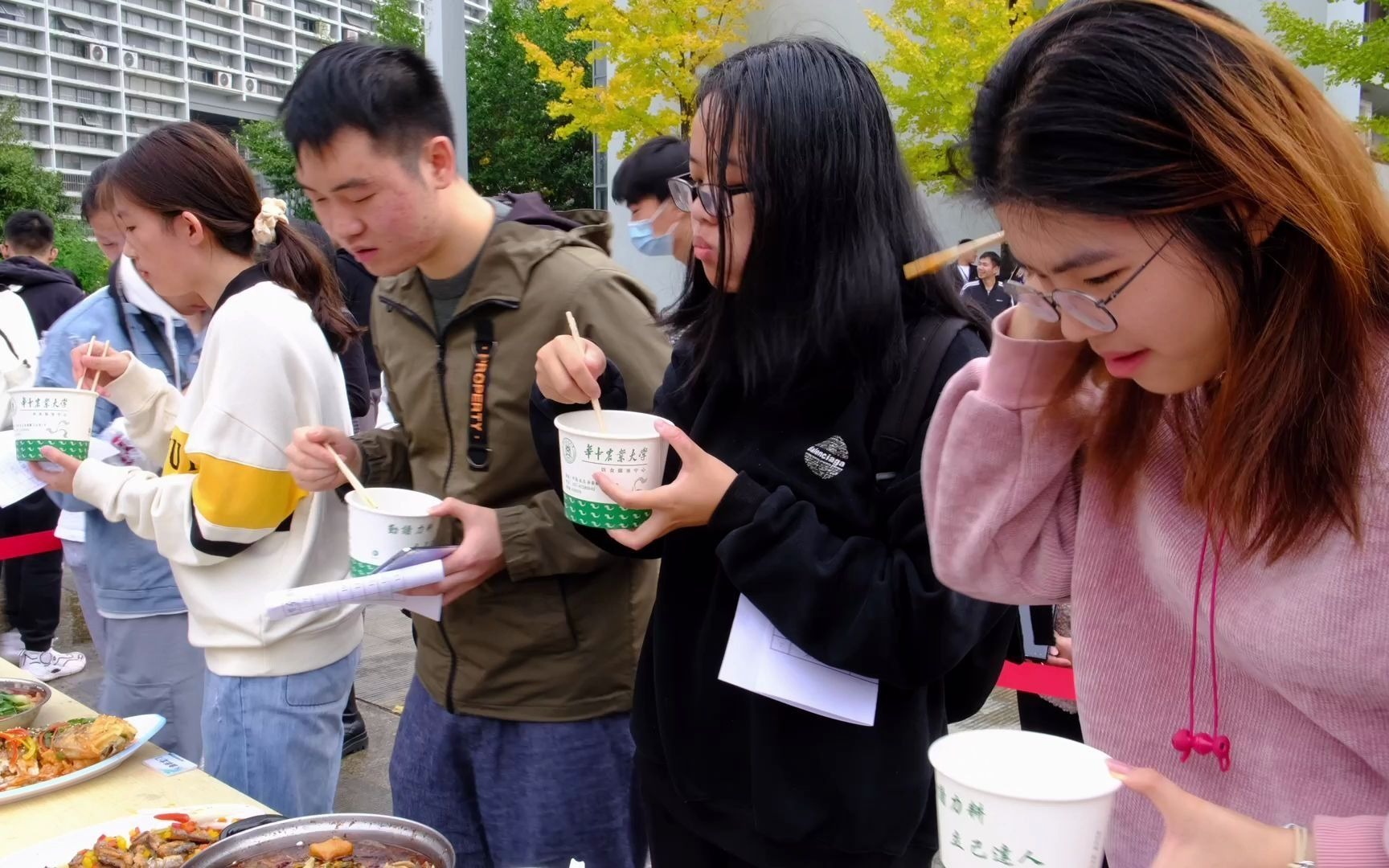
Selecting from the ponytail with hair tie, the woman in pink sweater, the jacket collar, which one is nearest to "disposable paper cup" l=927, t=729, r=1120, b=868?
the woman in pink sweater

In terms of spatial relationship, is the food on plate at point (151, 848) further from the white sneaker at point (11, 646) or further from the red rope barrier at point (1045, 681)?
the white sneaker at point (11, 646)

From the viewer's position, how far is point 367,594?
1.67 metres

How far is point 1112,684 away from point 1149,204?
57 centimetres

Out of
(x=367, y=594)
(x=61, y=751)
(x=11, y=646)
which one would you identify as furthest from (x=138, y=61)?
(x=367, y=594)

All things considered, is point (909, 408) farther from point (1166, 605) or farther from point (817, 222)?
point (1166, 605)

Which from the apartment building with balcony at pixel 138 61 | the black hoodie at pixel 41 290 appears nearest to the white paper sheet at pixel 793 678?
the black hoodie at pixel 41 290

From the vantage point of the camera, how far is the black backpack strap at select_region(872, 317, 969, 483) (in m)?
1.53

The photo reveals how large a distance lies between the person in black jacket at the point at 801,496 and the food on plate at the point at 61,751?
1.15m

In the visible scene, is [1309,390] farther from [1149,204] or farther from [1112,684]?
[1112,684]

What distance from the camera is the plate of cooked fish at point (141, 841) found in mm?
1730

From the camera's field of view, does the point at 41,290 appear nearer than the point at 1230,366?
No

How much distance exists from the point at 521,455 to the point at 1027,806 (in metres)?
1.35

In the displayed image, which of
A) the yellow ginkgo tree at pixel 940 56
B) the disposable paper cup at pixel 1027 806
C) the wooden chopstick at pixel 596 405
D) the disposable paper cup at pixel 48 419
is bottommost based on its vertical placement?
the disposable paper cup at pixel 1027 806

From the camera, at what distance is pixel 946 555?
1.38m
